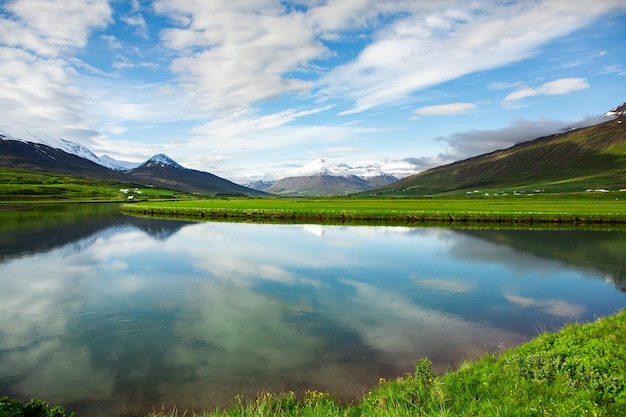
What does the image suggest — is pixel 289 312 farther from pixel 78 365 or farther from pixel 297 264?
pixel 297 264

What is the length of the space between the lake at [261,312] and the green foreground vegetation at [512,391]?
7.10ft

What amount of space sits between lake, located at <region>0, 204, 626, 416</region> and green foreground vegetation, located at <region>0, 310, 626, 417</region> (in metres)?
2.16

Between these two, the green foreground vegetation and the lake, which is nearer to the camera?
the green foreground vegetation

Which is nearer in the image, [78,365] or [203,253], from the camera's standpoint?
[78,365]

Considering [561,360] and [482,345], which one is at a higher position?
[561,360]

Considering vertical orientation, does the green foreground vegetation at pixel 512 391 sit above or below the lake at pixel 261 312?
above

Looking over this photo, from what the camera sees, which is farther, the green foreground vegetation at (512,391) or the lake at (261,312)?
the lake at (261,312)

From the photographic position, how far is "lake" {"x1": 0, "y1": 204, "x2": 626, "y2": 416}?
1358 cm

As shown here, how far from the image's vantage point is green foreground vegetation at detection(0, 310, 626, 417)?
8.52 metres

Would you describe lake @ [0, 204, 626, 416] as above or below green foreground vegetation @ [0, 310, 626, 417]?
below

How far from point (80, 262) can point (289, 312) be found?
83.8ft

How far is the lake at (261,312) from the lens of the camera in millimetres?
13578

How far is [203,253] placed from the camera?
40.9 metres

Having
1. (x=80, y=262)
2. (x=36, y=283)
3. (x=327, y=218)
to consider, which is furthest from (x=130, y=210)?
(x=36, y=283)
